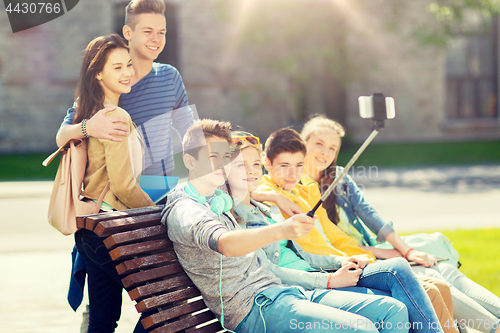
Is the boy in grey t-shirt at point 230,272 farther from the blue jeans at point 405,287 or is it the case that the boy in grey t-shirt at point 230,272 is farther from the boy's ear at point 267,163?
the boy's ear at point 267,163

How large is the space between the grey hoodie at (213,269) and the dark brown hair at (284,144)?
804mm

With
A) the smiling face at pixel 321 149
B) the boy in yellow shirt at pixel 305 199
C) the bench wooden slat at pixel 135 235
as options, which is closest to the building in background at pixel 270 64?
the smiling face at pixel 321 149

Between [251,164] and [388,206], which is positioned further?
[388,206]

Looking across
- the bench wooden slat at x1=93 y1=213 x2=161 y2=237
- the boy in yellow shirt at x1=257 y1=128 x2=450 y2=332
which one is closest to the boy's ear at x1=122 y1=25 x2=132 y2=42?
the boy in yellow shirt at x1=257 y1=128 x2=450 y2=332

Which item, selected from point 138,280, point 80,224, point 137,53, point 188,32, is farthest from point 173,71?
point 188,32

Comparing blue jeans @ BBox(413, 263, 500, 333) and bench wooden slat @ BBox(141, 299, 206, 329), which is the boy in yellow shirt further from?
bench wooden slat @ BBox(141, 299, 206, 329)

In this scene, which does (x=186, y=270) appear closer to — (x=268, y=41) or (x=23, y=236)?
(x=23, y=236)

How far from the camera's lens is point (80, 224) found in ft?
8.07

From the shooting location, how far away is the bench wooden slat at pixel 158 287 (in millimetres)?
2266

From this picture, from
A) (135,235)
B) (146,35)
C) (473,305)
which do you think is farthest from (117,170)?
(473,305)

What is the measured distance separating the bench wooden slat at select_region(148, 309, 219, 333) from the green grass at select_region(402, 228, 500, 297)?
9.03 feet

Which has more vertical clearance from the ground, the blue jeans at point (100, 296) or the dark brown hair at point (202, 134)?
the dark brown hair at point (202, 134)

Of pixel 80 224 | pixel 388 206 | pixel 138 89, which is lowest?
pixel 388 206

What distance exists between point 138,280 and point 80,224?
1.37 feet
